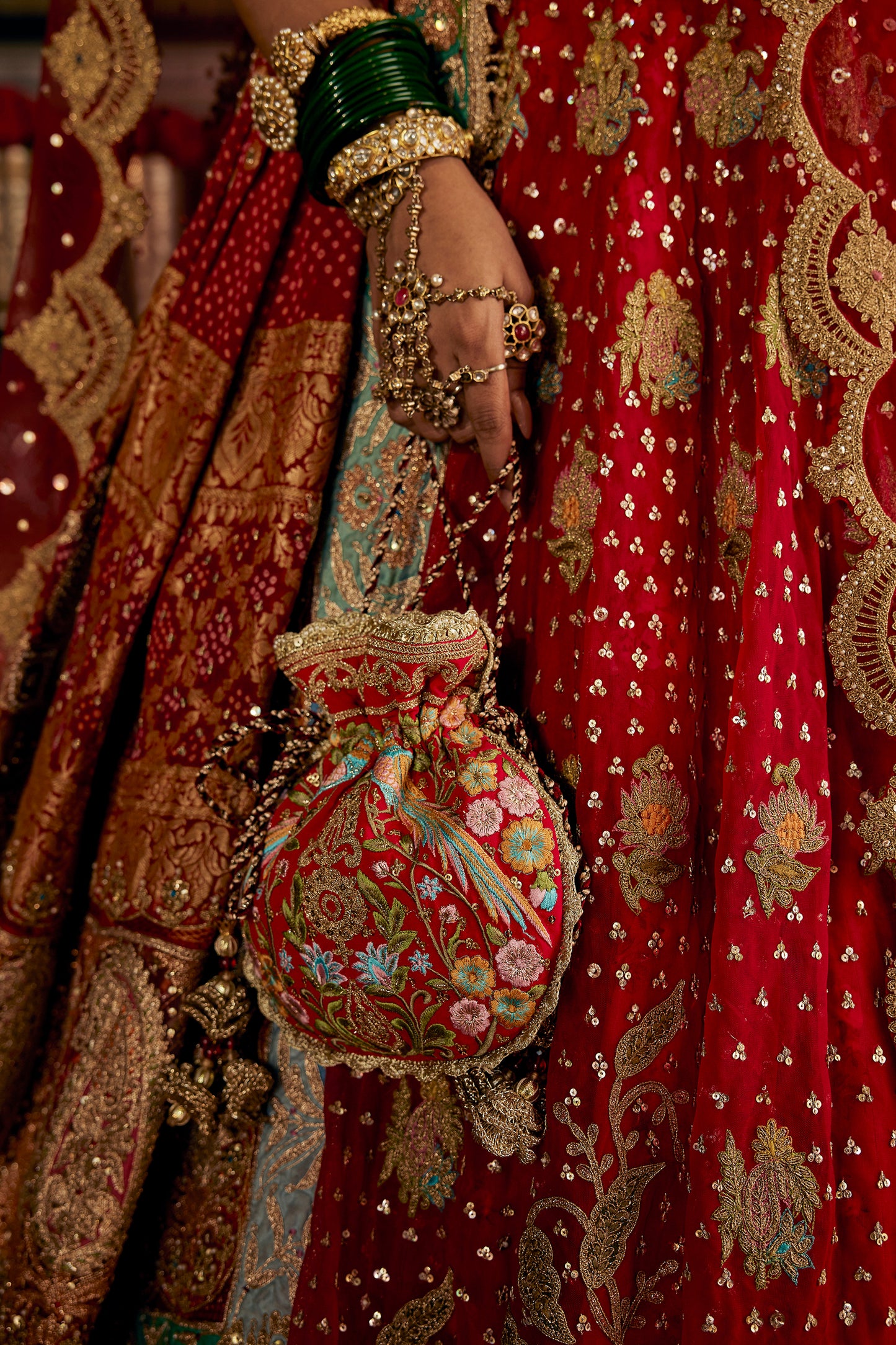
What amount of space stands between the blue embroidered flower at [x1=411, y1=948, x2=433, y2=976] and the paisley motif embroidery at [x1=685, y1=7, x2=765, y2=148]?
51 cm

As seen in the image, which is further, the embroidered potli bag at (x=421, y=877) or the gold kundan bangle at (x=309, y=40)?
the gold kundan bangle at (x=309, y=40)

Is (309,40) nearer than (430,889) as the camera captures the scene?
No

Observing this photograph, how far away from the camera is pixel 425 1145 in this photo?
57 cm

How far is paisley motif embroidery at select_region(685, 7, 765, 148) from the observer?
0.57 m

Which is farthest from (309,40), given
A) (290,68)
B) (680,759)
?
(680,759)

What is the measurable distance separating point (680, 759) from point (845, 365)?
241 mm

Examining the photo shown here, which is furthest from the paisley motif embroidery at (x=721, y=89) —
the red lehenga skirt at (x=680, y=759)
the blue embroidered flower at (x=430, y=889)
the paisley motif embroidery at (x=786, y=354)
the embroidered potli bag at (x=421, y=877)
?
the blue embroidered flower at (x=430, y=889)

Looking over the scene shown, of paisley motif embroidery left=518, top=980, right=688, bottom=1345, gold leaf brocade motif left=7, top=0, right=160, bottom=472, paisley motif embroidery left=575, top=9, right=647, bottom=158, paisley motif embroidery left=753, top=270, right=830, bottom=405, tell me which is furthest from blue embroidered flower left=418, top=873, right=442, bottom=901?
gold leaf brocade motif left=7, top=0, right=160, bottom=472

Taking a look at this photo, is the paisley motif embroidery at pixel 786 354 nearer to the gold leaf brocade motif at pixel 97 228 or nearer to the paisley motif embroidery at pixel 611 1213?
the paisley motif embroidery at pixel 611 1213

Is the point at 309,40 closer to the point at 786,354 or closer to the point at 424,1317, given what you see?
the point at 786,354

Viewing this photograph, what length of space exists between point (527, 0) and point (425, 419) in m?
0.28

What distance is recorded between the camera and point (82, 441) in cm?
94

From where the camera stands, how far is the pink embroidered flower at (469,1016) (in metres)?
0.49

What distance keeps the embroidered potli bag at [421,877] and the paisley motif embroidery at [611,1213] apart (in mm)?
41
